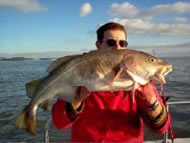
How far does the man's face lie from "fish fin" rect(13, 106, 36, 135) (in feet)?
3.98

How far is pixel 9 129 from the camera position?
40.9 ft

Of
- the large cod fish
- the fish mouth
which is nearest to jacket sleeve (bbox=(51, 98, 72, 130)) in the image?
the large cod fish

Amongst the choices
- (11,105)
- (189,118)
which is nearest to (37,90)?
(189,118)

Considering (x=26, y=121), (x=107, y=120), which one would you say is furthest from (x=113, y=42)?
(x=26, y=121)

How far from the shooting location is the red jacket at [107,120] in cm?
338

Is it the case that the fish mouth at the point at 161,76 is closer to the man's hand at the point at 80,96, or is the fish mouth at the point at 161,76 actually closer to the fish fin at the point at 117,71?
the fish fin at the point at 117,71

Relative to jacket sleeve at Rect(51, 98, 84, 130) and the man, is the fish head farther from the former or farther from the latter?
jacket sleeve at Rect(51, 98, 84, 130)

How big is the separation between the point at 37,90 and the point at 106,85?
2.83 feet

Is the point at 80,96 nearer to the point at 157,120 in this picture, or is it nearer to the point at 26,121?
the point at 26,121

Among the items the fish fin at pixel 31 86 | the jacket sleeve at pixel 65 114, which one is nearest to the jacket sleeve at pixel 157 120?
the jacket sleeve at pixel 65 114

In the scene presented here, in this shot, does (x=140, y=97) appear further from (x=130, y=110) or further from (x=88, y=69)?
(x=88, y=69)

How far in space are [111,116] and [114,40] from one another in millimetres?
934

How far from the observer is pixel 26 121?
3416 mm

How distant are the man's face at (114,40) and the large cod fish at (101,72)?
0.47 m
